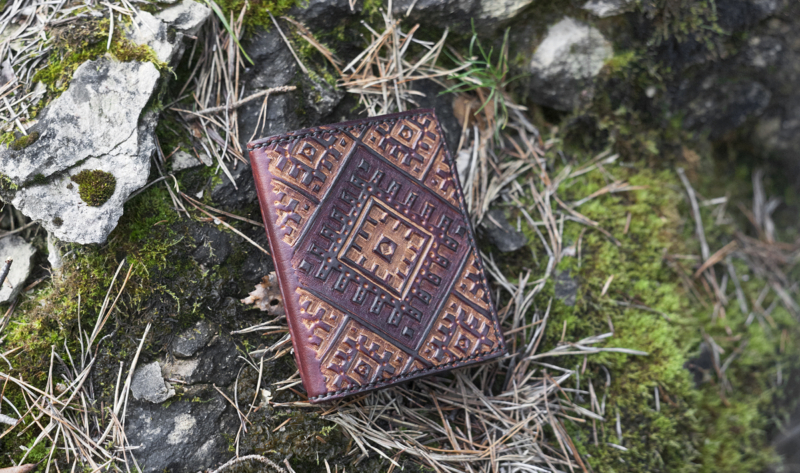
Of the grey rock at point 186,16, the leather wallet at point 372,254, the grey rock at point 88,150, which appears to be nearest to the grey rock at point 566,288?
the leather wallet at point 372,254

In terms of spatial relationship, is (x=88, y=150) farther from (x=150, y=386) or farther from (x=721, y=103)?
(x=721, y=103)

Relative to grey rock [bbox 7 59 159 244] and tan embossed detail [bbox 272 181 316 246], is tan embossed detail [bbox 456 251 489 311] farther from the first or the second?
grey rock [bbox 7 59 159 244]

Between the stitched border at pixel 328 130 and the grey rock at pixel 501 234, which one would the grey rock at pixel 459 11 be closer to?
the stitched border at pixel 328 130

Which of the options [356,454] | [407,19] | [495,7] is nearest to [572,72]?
[495,7]

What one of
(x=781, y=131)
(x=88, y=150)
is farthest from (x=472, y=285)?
(x=781, y=131)

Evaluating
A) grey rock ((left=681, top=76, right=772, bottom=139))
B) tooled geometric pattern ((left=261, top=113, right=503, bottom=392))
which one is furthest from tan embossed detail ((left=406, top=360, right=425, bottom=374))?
grey rock ((left=681, top=76, right=772, bottom=139))
